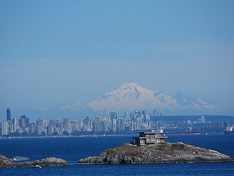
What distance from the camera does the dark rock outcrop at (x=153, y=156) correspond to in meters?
104

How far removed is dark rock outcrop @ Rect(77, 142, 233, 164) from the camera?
104188 millimetres

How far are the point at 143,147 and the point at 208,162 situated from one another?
9.05 metres

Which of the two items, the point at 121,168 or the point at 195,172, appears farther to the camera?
the point at 121,168

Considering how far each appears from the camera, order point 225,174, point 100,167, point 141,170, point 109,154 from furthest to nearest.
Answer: point 109,154
point 100,167
point 141,170
point 225,174

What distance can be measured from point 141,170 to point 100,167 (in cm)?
797

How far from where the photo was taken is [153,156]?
105m

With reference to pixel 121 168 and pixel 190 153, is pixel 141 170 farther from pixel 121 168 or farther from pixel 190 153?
pixel 190 153

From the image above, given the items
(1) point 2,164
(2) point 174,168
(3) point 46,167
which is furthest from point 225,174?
(1) point 2,164

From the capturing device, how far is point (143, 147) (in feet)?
350

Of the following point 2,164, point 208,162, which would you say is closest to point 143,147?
point 208,162

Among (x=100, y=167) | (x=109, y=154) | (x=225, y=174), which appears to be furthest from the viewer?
(x=109, y=154)

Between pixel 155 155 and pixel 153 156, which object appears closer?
pixel 153 156

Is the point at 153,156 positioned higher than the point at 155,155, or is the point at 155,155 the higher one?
the point at 155,155

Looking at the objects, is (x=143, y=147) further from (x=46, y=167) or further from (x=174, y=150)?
(x=46, y=167)
